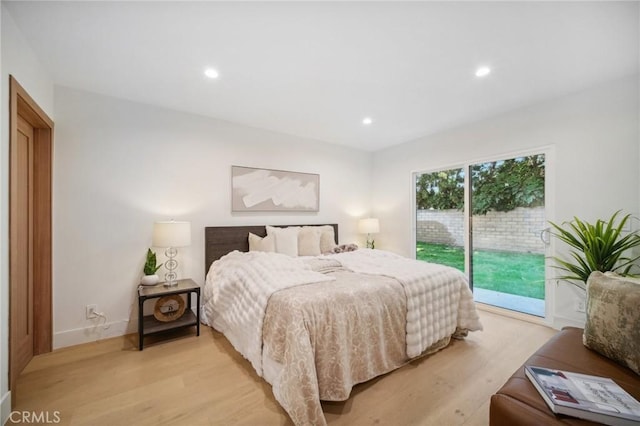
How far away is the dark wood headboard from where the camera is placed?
309 centimetres

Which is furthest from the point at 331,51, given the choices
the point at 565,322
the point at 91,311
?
the point at 565,322

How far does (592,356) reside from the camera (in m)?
1.32

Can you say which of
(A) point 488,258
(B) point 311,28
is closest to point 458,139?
(A) point 488,258

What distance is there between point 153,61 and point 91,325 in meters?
2.53

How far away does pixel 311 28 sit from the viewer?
1726 mm

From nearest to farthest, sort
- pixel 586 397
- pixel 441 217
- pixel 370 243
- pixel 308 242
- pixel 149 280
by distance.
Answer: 1. pixel 586 397
2. pixel 149 280
3. pixel 308 242
4. pixel 441 217
5. pixel 370 243

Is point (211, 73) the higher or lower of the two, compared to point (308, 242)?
higher

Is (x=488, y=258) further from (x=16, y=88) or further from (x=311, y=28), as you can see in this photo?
(x=16, y=88)

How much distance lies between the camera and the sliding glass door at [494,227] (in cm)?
299

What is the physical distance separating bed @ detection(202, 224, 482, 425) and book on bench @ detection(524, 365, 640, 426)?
0.93 meters

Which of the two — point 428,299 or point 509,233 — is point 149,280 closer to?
point 428,299

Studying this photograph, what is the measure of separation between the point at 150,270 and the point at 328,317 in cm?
209

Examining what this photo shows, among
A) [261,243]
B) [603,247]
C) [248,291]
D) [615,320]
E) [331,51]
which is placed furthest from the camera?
[261,243]

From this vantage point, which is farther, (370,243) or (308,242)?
(370,243)
